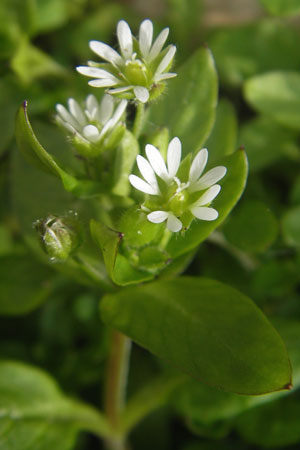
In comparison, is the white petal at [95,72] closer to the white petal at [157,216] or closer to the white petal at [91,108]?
the white petal at [91,108]

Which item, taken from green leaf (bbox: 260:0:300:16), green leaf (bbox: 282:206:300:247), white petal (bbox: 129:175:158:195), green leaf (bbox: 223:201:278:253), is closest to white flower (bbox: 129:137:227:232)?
white petal (bbox: 129:175:158:195)

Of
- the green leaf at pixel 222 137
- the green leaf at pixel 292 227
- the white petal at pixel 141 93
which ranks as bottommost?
the green leaf at pixel 292 227

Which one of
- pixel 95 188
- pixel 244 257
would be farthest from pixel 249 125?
pixel 95 188

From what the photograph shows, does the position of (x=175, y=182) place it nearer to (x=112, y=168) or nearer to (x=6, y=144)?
(x=112, y=168)

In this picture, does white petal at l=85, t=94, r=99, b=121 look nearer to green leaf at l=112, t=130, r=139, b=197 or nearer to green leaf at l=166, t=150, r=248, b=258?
green leaf at l=112, t=130, r=139, b=197

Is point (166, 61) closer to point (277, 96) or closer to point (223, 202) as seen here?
point (223, 202)

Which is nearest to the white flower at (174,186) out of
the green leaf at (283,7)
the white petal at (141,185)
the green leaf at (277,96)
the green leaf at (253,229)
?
the white petal at (141,185)

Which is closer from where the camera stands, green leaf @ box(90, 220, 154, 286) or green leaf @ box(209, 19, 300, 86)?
green leaf @ box(90, 220, 154, 286)
